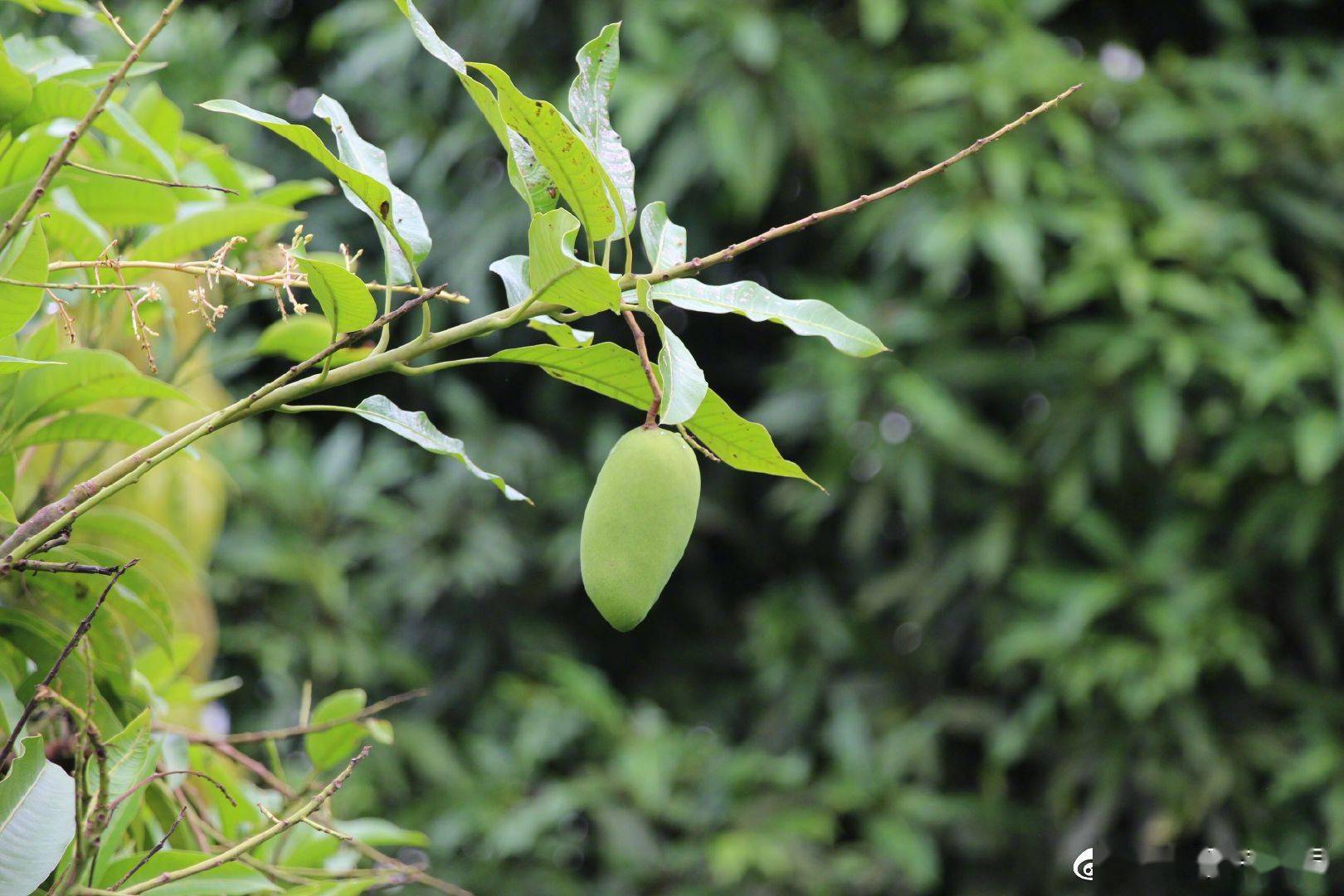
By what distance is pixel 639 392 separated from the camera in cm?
34

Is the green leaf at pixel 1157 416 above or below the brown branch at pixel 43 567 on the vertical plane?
below

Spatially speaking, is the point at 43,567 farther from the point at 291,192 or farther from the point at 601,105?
the point at 291,192

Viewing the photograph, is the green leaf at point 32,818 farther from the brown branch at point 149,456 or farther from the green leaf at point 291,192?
the green leaf at point 291,192

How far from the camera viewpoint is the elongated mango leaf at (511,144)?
0.30 metres

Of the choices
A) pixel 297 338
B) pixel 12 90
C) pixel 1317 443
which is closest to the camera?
pixel 12 90

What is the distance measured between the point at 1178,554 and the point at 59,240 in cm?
141

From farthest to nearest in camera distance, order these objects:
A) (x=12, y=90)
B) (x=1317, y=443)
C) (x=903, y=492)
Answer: (x=903, y=492)
(x=1317, y=443)
(x=12, y=90)

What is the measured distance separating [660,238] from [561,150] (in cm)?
5

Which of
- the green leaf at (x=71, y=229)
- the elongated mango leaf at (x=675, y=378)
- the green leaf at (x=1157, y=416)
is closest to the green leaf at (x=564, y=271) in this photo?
the elongated mango leaf at (x=675, y=378)

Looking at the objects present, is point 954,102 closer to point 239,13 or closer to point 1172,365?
point 1172,365

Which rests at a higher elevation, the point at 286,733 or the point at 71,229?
the point at 71,229

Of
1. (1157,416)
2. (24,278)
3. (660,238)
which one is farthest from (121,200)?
(1157,416)

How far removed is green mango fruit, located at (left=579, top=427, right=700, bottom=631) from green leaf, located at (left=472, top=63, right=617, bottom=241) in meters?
0.06

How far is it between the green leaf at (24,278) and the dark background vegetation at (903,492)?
1306mm
